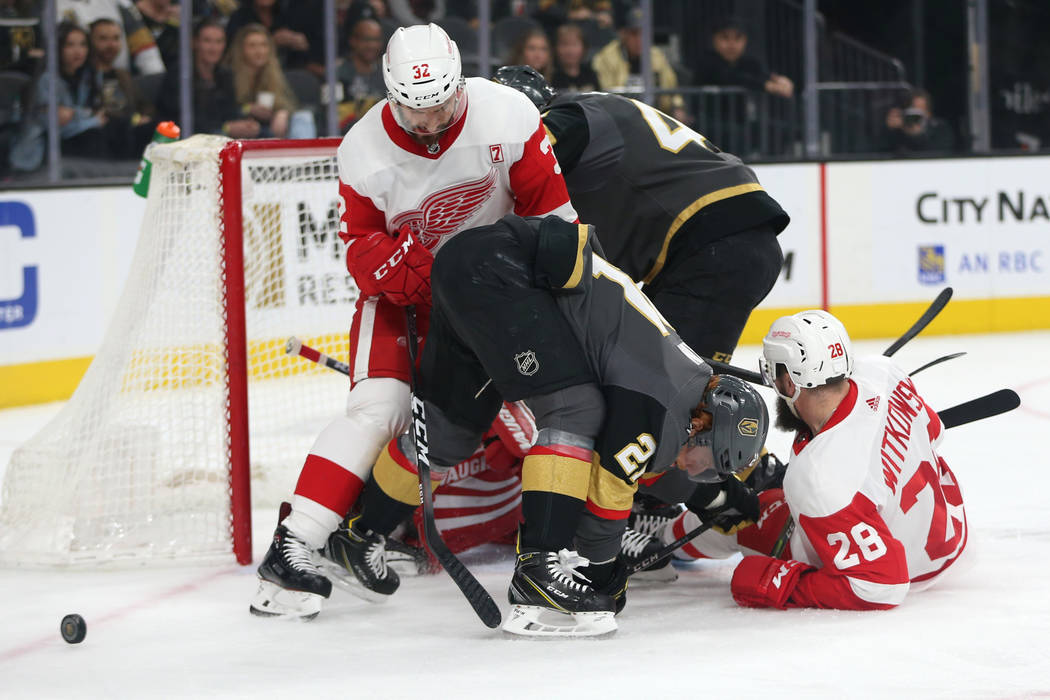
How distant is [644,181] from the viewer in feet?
9.91

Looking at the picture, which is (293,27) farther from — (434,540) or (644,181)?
(434,540)

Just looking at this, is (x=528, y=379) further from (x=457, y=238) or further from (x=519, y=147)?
(x=519, y=147)

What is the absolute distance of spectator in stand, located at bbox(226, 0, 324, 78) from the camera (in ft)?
20.8

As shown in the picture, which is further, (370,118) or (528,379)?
(370,118)

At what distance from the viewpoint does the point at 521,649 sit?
2.43 meters

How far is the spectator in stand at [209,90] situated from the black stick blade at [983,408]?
405 centimetres

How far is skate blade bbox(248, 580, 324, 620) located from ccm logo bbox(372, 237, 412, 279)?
0.59m

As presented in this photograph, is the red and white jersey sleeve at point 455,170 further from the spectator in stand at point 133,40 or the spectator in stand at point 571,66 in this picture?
the spectator in stand at point 571,66

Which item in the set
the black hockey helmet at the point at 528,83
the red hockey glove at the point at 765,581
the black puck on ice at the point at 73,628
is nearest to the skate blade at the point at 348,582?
the black puck on ice at the point at 73,628

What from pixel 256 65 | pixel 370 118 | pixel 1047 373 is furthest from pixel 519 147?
pixel 256 65

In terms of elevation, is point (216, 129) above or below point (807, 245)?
above

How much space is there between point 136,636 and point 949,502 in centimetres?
151

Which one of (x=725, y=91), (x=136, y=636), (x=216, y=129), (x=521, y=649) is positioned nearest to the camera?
(x=521, y=649)

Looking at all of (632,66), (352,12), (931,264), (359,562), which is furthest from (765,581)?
(632,66)
